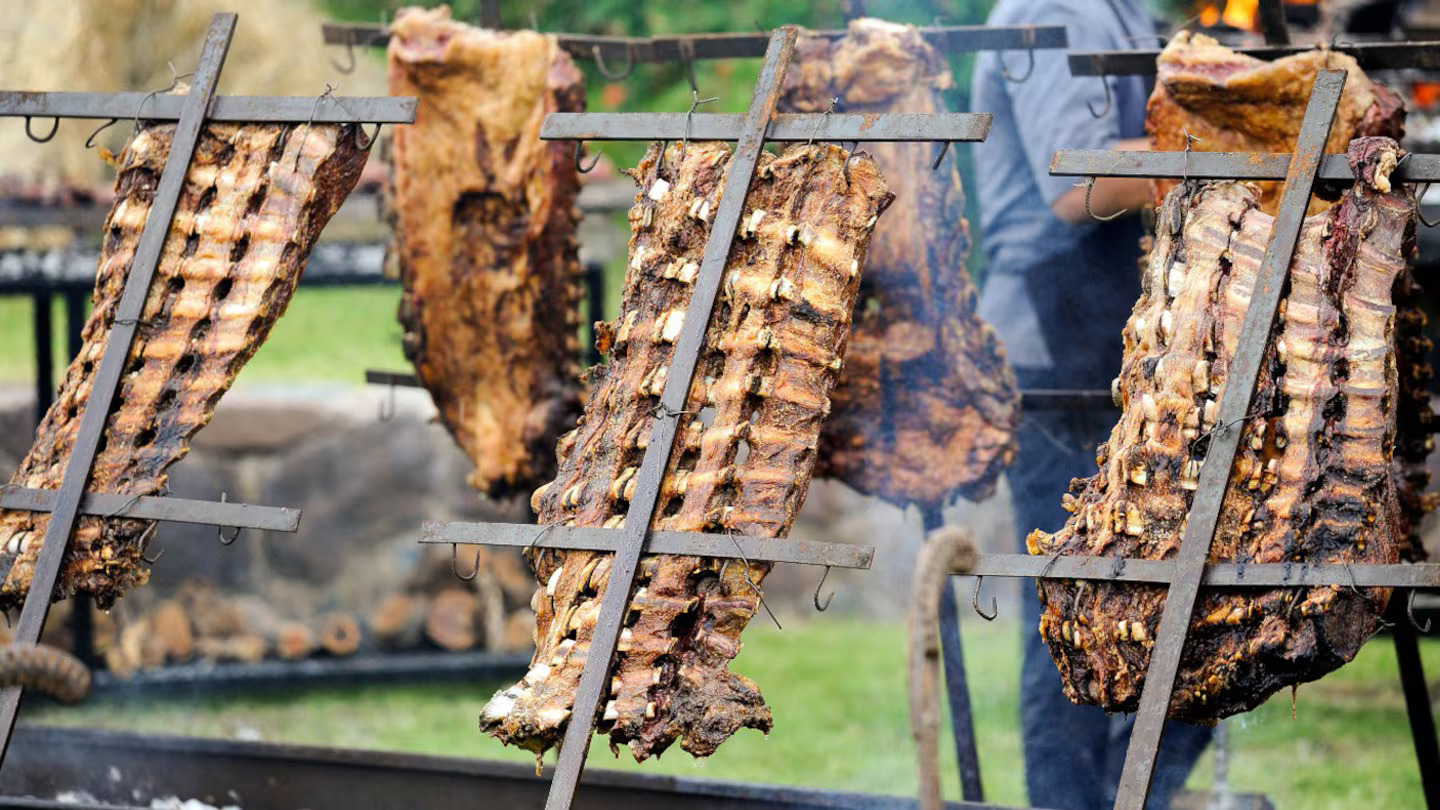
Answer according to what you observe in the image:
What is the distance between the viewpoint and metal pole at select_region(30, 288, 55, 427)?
7422mm

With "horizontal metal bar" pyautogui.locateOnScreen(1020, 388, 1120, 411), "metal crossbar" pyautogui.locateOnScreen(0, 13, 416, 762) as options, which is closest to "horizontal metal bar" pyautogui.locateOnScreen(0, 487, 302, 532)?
"metal crossbar" pyautogui.locateOnScreen(0, 13, 416, 762)

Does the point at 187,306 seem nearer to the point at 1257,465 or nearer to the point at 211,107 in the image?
the point at 211,107

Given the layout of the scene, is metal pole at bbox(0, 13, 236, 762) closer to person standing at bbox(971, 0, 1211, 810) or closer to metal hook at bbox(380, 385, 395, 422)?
metal hook at bbox(380, 385, 395, 422)

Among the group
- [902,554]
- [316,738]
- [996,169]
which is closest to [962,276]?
[996,169]

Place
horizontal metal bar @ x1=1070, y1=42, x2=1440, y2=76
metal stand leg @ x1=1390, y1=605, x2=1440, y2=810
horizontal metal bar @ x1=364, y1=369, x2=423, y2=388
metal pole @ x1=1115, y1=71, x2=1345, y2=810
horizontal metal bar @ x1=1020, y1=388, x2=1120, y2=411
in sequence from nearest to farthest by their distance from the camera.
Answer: metal pole @ x1=1115, y1=71, x2=1345, y2=810, horizontal metal bar @ x1=1070, y1=42, x2=1440, y2=76, metal stand leg @ x1=1390, y1=605, x2=1440, y2=810, horizontal metal bar @ x1=1020, y1=388, x2=1120, y2=411, horizontal metal bar @ x1=364, y1=369, x2=423, y2=388

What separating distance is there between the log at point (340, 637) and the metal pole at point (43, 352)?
6.42 feet

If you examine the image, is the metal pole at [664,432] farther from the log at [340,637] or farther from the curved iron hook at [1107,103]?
the log at [340,637]

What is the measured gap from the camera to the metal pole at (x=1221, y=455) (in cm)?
315

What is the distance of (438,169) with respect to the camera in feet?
18.5

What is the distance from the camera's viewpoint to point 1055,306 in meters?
5.82

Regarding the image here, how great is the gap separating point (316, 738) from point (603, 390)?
179 inches

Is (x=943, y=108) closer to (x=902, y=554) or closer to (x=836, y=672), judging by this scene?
(x=836, y=672)

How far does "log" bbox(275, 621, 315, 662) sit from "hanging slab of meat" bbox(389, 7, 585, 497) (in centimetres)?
346

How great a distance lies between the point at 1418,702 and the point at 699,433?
2384 millimetres
